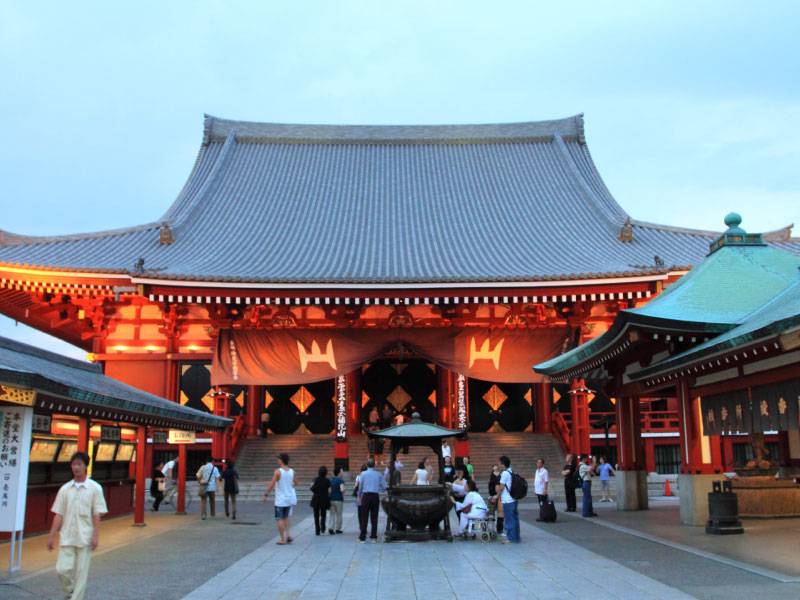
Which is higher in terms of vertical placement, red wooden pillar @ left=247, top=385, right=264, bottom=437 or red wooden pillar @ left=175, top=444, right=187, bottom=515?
red wooden pillar @ left=247, top=385, right=264, bottom=437

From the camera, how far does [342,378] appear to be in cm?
2750

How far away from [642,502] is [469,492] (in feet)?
22.9

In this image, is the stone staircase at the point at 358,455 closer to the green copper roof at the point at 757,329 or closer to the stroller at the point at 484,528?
the stroller at the point at 484,528

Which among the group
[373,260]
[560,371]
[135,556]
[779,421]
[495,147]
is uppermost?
[495,147]

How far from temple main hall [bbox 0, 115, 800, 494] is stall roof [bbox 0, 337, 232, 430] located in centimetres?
616

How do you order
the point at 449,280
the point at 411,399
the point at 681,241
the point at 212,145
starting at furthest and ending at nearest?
the point at 212,145, the point at 411,399, the point at 681,241, the point at 449,280

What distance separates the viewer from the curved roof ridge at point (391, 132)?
39.4m

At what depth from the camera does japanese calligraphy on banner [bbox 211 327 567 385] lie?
1033 inches

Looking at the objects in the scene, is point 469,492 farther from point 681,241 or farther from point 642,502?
point 681,241

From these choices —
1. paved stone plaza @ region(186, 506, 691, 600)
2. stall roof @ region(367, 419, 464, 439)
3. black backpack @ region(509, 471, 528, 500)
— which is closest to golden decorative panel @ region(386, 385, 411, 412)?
stall roof @ region(367, 419, 464, 439)

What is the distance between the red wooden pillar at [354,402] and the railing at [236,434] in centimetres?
378

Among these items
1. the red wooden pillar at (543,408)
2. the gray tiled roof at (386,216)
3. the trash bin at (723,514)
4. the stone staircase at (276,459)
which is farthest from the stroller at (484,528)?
the red wooden pillar at (543,408)

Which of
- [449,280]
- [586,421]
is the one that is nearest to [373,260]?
[449,280]

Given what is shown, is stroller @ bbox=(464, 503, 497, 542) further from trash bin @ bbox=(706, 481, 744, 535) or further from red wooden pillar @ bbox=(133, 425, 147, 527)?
red wooden pillar @ bbox=(133, 425, 147, 527)
